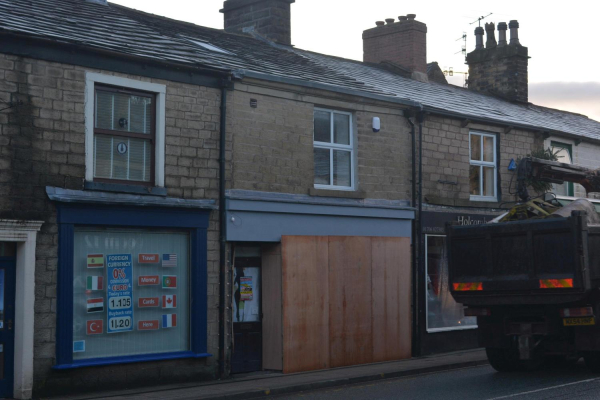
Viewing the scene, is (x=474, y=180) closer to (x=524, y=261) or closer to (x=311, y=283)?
(x=311, y=283)

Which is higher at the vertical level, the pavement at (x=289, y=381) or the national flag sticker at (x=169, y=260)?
the national flag sticker at (x=169, y=260)

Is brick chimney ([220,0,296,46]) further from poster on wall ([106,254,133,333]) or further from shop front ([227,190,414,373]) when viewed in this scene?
poster on wall ([106,254,133,333])

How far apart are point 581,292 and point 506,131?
8034 mm

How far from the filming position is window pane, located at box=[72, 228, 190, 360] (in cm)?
1165

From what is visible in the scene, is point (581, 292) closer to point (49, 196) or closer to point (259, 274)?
point (259, 274)

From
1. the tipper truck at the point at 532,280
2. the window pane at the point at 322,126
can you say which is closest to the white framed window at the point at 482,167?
the window pane at the point at 322,126

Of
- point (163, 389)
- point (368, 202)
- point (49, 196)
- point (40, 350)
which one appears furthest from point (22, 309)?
point (368, 202)

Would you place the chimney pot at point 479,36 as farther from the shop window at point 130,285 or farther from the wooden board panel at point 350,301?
the shop window at point 130,285

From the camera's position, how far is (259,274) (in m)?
14.4

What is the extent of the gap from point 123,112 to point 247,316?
4.34 metres

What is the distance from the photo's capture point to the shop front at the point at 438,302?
16.6 meters

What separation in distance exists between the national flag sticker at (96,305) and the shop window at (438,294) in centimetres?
756

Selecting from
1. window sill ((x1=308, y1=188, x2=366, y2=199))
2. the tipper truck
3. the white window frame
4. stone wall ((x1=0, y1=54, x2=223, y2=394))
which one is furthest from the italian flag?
the tipper truck

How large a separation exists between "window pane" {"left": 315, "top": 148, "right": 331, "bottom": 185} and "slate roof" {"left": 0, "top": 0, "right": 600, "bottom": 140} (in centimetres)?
132
